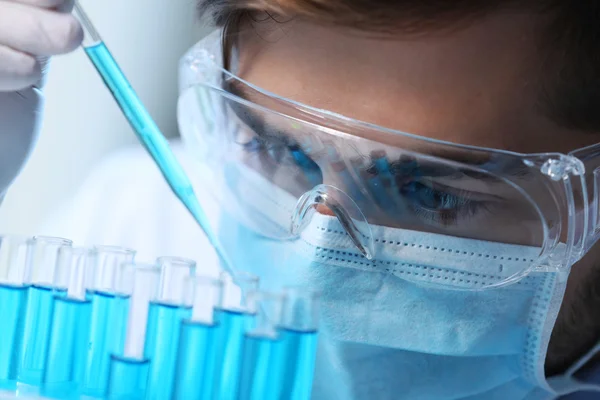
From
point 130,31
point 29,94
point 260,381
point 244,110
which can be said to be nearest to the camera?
point 260,381

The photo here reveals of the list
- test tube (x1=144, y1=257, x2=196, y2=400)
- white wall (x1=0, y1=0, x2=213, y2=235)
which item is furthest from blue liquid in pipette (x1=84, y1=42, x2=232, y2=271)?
white wall (x1=0, y1=0, x2=213, y2=235)

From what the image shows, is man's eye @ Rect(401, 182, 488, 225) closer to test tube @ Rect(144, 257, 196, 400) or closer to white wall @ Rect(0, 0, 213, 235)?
test tube @ Rect(144, 257, 196, 400)

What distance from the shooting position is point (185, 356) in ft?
2.65

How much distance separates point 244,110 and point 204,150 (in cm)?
21

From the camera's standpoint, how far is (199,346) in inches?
31.9

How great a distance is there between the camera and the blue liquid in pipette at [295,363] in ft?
Result: 2.64

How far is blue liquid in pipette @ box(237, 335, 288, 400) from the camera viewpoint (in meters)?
0.80

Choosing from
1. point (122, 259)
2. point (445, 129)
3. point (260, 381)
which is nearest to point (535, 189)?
point (445, 129)

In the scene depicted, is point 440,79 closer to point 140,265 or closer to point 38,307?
point 140,265

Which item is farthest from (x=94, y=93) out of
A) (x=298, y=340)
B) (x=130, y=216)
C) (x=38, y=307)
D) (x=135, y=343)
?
(x=298, y=340)

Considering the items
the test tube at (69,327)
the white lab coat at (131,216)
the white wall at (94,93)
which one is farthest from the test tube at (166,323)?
the white wall at (94,93)

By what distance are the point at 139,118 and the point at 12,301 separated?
0.40 meters

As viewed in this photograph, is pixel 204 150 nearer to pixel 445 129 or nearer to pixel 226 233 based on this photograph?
pixel 226 233

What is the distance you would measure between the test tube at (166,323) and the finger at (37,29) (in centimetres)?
40
